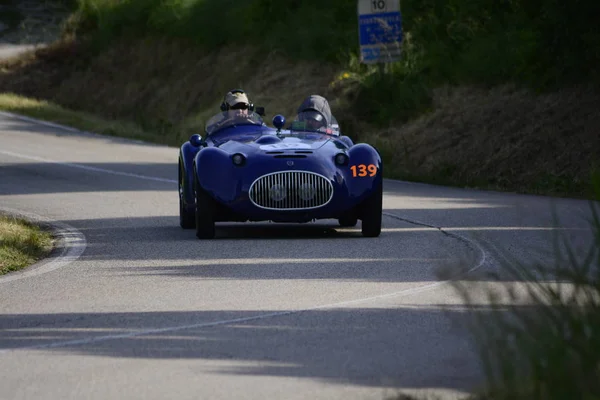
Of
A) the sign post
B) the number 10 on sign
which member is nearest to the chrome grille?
the sign post

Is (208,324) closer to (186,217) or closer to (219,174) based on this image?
(219,174)

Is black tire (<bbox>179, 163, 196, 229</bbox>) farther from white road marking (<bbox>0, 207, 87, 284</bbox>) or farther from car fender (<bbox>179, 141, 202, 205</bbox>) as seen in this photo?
white road marking (<bbox>0, 207, 87, 284</bbox>)

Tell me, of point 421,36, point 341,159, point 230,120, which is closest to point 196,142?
point 230,120

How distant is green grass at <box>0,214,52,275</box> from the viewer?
12445mm

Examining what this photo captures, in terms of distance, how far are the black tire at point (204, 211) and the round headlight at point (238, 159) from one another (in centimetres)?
43

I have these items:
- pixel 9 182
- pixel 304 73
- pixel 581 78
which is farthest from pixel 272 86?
pixel 9 182

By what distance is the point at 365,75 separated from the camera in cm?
3388

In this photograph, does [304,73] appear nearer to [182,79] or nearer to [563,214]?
[182,79]

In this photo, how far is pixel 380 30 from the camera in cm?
3197

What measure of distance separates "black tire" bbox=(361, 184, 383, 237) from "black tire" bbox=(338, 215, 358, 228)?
242mm

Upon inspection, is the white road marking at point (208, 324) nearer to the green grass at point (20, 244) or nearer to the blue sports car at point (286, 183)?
the blue sports car at point (286, 183)

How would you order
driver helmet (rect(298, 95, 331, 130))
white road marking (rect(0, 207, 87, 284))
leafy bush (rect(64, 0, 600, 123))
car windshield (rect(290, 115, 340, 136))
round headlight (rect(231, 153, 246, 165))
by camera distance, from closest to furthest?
1. white road marking (rect(0, 207, 87, 284))
2. round headlight (rect(231, 153, 246, 165))
3. car windshield (rect(290, 115, 340, 136))
4. driver helmet (rect(298, 95, 331, 130))
5. leafy bush (rect(64, 0, 600, 123))

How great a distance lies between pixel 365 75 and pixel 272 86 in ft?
20.3

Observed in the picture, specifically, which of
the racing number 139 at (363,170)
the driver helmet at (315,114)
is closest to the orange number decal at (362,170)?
the racing number 139 at (363,170)
